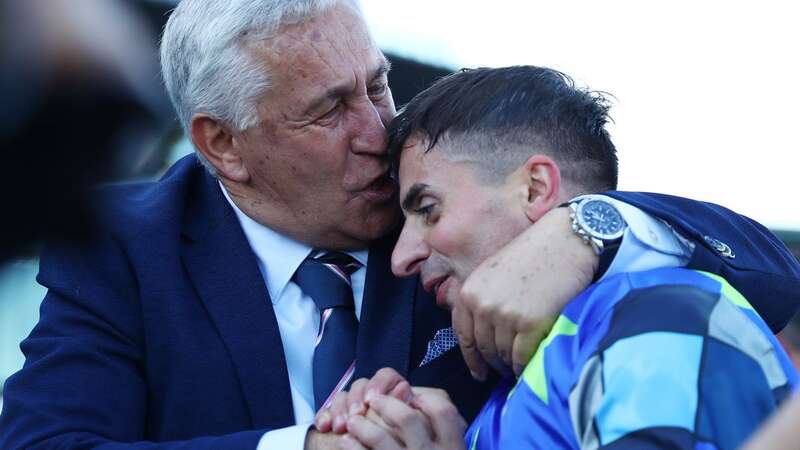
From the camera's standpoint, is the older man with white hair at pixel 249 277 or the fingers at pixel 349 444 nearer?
the fingers at pixel 349 444

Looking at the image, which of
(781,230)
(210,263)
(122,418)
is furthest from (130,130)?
(781,230)

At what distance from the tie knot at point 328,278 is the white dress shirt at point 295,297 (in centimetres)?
2

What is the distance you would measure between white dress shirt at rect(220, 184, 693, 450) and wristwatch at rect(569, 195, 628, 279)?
0.17ft

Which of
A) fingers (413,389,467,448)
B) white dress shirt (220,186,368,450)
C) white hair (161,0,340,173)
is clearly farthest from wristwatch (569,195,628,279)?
white hair (161,0,340,173)

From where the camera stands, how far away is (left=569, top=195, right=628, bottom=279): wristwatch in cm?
204

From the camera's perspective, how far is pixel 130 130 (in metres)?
0.57

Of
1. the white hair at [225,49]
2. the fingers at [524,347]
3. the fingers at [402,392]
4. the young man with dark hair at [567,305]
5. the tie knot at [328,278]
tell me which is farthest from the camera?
the white hair at [225,49]

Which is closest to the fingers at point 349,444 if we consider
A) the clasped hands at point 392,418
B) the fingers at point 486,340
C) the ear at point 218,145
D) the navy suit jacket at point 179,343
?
the clasped hands at point 392,418

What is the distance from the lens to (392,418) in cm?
222

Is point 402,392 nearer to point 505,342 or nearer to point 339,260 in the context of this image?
point 505,342

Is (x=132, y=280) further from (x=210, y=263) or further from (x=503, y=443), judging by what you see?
(x=503, y=443)

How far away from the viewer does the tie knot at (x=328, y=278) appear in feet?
9.30

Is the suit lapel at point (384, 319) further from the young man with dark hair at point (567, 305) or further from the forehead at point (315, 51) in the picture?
the forehead at point (315, 51)

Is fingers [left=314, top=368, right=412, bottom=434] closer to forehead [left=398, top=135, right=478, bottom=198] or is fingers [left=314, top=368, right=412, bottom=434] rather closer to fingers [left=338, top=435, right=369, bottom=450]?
fingers [left=338, top=435, right=369, bottom=450]
